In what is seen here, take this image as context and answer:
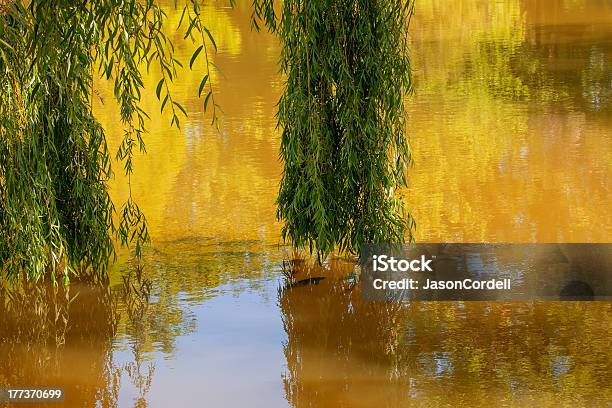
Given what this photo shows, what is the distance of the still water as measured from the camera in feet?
16.7

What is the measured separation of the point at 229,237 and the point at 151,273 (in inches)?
31.7

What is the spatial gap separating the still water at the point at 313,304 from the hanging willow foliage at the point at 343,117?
50cm

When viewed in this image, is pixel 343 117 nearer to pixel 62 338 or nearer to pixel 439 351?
pixel 439 351

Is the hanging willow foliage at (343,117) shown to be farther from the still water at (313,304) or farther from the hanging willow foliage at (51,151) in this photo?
the hanging willow foliage at (51,151)

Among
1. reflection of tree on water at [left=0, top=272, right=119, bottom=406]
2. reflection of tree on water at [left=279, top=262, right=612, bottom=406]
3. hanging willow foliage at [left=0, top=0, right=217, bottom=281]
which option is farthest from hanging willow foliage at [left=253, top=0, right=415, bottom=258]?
reflection of tree on water at [left=0, top=272, right=119, bottom=406]

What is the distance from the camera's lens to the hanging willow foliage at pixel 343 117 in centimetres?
548

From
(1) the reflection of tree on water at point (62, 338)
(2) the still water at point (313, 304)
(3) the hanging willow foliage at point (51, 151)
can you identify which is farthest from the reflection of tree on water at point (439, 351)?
(3) the hanging willow foliage at point (51, 151)

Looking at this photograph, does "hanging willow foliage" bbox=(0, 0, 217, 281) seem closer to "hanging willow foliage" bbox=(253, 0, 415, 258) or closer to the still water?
the still water

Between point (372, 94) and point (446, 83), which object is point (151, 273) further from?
point (446, 83)

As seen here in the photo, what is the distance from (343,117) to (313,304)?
44.4 inches

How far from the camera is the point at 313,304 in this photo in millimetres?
5992

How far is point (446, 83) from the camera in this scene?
1201 cm

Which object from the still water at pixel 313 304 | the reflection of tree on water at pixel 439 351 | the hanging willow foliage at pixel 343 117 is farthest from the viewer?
the hanging willow foliage at pixel 343 117

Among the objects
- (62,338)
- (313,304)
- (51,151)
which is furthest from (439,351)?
(51,151)
